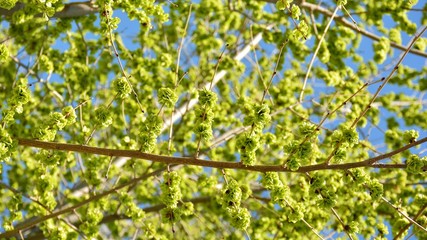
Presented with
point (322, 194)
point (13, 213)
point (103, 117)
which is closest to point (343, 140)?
point (322, 194)

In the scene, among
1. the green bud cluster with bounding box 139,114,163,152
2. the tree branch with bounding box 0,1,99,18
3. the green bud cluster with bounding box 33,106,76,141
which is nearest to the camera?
the green bud cluster with bounding box 33,106,76,141

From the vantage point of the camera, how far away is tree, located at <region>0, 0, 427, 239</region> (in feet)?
14.3

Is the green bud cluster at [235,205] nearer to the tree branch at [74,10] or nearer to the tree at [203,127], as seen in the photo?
the tree at [203,127]

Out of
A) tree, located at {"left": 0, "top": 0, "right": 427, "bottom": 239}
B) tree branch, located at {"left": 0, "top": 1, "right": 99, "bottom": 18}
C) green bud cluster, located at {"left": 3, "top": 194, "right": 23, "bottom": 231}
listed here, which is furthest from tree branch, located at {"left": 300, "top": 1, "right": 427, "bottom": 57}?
green bud cluster, located at {"left": 3, "top": 194, "right": 23, "bottom": 231}

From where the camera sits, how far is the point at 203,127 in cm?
427

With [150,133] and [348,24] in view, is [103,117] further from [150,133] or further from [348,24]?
[348,24]

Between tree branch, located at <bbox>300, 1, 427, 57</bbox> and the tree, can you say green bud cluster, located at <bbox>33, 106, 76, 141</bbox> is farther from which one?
tree branch, located at <bbox>300, 1, 427, 57</bbox>

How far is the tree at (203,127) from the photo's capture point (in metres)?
4.35

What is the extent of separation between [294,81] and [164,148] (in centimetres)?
242

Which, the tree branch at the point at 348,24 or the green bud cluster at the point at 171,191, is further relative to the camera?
the tree branch at the point at 348,24

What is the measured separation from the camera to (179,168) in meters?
7.43

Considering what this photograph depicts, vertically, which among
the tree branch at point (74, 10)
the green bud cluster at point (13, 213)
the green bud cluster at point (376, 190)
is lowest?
the green bud cluster at point (376, 190)

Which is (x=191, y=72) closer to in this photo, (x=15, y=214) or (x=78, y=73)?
(x=78, y=73)

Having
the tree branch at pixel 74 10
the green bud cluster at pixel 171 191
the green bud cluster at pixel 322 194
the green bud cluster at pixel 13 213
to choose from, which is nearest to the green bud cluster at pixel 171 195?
the green bud cluster at pixel 171 191
